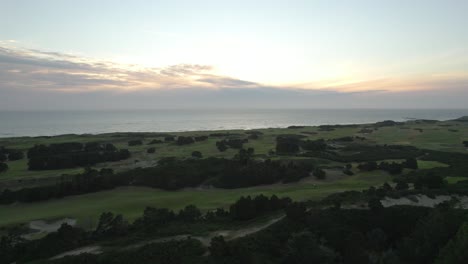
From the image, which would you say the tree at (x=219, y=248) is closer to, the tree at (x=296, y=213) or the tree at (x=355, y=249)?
the tree at (x=296, y=213)

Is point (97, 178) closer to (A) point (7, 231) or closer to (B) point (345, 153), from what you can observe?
(A) point (7, 231)

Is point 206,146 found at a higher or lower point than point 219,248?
higher

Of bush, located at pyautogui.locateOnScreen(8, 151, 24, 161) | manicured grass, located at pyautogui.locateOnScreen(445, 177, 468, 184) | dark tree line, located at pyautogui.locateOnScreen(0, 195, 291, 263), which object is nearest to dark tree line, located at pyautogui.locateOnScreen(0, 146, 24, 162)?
bush, located at pyautogui.locateOnScreen(8, 151, 24, 161)

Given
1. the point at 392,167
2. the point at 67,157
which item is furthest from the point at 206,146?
the point at 392,167

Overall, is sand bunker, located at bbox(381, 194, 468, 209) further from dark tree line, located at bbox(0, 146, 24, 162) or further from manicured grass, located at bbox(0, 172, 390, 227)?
dark tree line, located at bbox(0, 146, 24, 162)

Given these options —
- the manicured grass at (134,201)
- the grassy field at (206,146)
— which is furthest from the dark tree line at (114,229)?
the grassy field at (206,146)

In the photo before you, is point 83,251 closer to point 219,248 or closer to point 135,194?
point 219,248

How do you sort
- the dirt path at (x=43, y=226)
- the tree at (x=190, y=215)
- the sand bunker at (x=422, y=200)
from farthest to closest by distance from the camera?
the sand bunker at (x=422, y=200) → the tree at (x=190, y=215) → the dirt path at (x=43, y=226)
